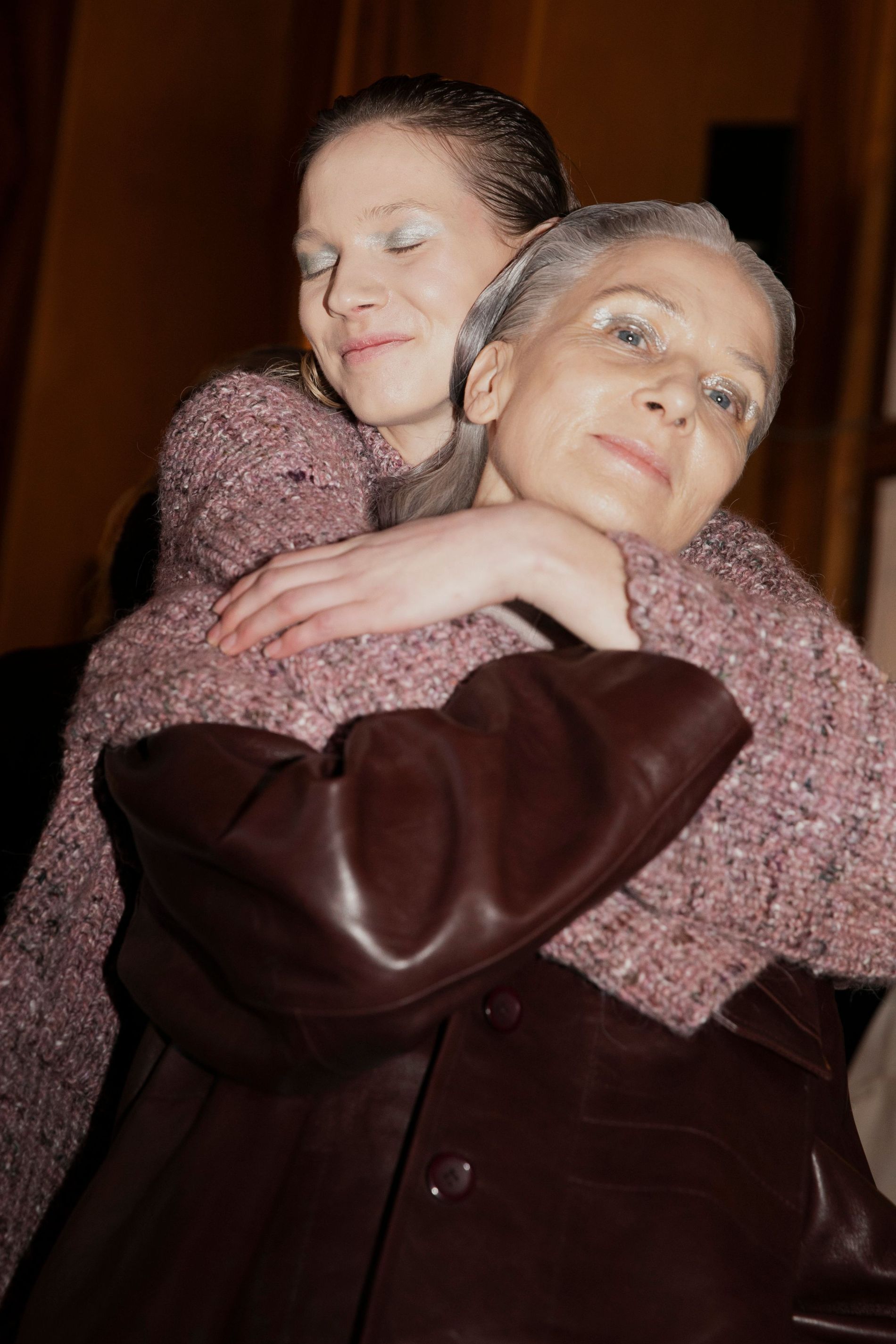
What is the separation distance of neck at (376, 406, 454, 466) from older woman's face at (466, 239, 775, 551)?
279mm

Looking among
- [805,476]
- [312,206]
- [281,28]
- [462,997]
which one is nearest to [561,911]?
[462,997]

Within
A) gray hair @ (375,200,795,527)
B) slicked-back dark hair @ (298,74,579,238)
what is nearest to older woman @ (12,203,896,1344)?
gray hair @ (375,200,795,527)

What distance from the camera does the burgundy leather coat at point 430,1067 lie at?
886 mm

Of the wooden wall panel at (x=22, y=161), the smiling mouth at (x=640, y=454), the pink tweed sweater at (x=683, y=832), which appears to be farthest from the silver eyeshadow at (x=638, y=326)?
the wooden wall panel at (x=22, y=161)

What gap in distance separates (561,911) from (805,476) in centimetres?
361

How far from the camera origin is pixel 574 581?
1.05 m

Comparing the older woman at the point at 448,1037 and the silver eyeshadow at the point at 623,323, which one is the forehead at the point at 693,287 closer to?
the silver eyeshadow at the point at 623,323

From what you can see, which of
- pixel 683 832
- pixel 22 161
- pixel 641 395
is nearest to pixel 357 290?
pixel 641 395

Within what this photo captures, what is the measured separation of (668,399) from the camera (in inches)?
47.7

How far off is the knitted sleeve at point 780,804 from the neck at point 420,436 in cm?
64

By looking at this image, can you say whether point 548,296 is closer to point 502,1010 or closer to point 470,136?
point 470,136

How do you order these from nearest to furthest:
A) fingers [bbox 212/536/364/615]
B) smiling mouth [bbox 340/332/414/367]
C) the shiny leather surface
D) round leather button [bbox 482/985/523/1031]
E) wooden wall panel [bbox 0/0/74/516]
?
the shiny leather surface
round leather button [bbox 482/985/523/1031]
fingers [bbox 212/536/364/615]
smiling mouth [bbox 340/332/414/367]
wooden wall panel [bbox 0/0/74/516]

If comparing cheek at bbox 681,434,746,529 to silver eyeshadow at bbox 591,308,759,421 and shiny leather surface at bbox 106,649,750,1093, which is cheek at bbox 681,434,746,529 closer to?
silver eyeshadow at bbox 591,308,759,421

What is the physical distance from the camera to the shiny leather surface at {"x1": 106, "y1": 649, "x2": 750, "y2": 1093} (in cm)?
87
